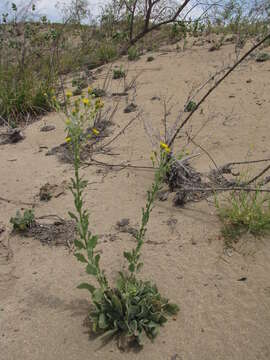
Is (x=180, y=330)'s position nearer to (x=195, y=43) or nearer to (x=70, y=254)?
(x=70, y=254)

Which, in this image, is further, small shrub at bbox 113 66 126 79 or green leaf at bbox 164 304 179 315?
small shrub at bbox 113 66 126 79

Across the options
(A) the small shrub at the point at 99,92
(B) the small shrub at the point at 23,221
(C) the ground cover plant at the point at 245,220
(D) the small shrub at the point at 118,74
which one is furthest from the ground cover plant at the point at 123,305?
(D) the small shrub at the point at 118,74

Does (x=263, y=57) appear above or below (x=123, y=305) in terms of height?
above

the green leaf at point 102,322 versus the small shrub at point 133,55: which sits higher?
the small shrub at point 133,55

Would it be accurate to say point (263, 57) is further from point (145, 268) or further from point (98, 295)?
point (98, 295)

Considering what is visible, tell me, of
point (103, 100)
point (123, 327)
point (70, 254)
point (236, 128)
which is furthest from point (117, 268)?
point (103, 100)

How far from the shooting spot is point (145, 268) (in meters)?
2.12

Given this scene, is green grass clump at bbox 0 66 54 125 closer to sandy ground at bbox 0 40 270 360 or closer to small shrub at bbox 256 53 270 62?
sandy ground at bbox 0 40 270 360

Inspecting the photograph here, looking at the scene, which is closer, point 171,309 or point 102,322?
point 102,322

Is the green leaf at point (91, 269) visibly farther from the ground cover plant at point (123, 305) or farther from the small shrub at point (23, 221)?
the small shrub at point (23, 221)

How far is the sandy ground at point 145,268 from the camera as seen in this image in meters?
1.68

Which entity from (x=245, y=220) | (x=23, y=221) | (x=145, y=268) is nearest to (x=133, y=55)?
(x=23, y=221)

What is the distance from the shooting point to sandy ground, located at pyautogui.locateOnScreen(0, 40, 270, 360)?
1678 millimetres

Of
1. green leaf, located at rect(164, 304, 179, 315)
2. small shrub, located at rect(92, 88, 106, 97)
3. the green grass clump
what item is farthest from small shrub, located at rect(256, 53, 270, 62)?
green leaf, located at rect(164, 304, 179, 315)
